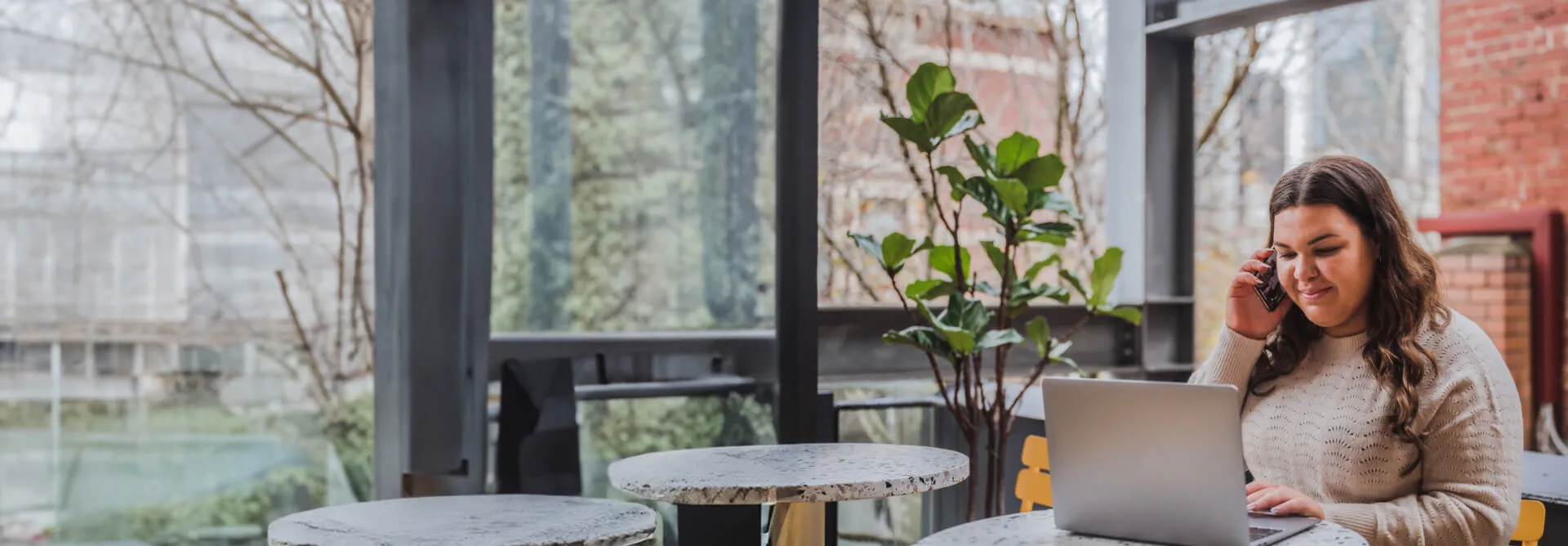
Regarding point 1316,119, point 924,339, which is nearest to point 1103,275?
point 924,339

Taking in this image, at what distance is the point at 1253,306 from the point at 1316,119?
533 cm

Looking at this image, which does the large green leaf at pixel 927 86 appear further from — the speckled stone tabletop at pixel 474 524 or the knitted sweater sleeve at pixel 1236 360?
the speckled stone tabletop at pixel 474 524

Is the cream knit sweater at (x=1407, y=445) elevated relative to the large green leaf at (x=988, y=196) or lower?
lower

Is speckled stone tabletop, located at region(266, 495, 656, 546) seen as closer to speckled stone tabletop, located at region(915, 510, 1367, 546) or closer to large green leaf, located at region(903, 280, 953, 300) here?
speckled stone tabletop, located at region(915, 510, 1367, 546)

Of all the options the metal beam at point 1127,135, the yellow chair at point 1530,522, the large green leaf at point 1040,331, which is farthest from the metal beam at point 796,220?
the yellow chair at point 1530,522

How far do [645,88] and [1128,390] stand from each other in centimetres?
189

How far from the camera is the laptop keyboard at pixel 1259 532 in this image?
→ 61.9 inches

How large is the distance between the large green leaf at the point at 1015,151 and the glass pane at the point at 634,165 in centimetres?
63

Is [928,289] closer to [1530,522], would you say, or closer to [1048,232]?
[1048,232]

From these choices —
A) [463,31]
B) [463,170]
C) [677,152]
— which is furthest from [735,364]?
[463,31]

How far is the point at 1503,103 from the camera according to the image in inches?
211

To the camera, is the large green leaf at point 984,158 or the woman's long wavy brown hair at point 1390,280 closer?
the woman's long wavy brown hair at point 1390,280

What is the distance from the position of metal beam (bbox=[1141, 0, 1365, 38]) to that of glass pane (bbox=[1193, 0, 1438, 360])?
6.62ft

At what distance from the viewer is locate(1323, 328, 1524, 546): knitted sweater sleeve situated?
1748 millimetres
